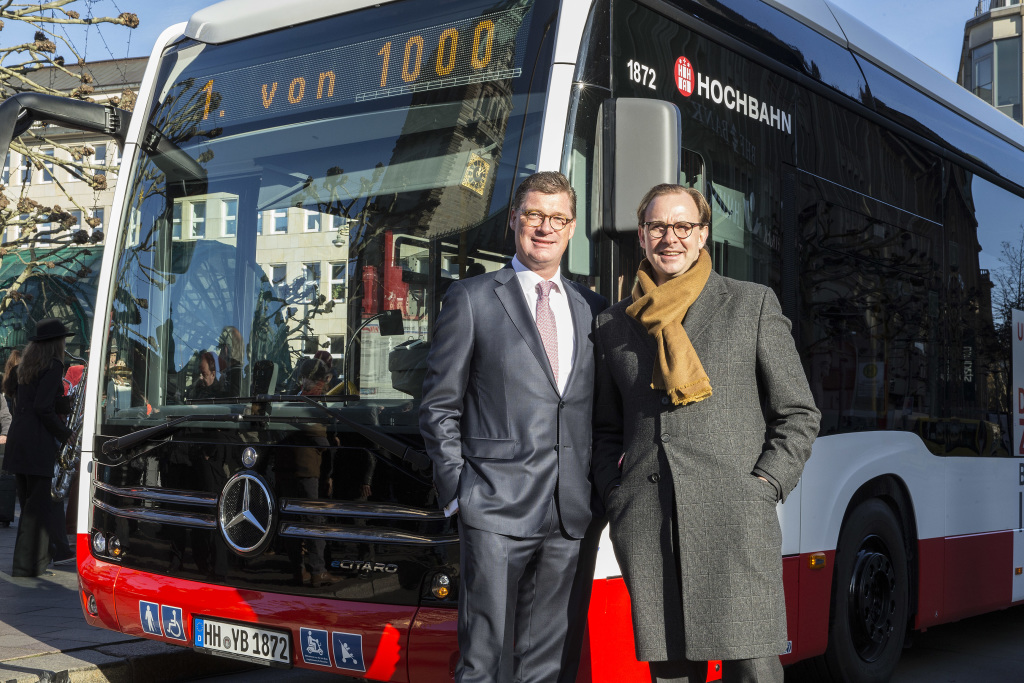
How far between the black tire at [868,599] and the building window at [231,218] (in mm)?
3041

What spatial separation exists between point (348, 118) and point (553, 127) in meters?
0.95

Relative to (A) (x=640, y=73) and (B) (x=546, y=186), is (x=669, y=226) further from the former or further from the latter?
(A) (x=640, y=73)

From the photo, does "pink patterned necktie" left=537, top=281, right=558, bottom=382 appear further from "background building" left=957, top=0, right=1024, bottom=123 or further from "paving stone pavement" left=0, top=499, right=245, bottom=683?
"background building" left=957, top=0, right=1024, bottom=123

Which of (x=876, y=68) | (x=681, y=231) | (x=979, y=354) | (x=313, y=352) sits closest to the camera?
(x=681, y=231)

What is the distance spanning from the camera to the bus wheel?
5.23m

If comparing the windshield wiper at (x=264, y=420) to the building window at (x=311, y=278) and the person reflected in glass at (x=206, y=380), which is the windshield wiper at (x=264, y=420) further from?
the building window at (x=311, y=278)

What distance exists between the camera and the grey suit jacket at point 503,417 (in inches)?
135

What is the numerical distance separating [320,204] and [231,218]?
0.54m

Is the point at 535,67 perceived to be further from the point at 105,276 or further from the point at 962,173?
the point at 962,173

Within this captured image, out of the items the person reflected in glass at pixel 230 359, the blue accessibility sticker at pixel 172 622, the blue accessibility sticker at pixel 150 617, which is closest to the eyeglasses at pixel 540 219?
the person reflected in glass at pixel 230 359

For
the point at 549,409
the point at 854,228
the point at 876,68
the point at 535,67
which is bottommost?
the point at 549,409

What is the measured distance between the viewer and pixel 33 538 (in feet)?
28.3

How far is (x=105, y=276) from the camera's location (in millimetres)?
5266

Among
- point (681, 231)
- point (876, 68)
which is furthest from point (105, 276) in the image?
point (876, 68)
